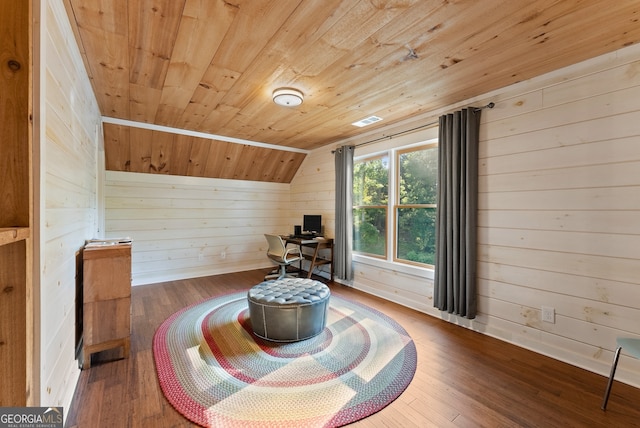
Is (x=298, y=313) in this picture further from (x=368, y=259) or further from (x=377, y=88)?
(x=377, y=88)

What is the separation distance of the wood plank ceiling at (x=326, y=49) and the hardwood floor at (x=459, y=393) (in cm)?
229

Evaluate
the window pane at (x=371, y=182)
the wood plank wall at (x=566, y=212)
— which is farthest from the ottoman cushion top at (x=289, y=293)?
the window pane at (x=371, y=182)

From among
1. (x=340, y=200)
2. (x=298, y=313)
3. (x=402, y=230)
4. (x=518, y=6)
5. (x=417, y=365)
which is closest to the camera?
(x=518, y=6)

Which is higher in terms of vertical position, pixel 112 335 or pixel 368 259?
pixel 368 259

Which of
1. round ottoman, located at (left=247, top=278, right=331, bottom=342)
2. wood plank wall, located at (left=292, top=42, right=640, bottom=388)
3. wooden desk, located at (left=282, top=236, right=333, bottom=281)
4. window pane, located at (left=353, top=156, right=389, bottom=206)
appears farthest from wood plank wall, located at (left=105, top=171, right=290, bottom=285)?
wood plank wall, located at (left=292, top=42, right=640, bottom=388)

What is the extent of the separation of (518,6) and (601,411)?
2.41 m

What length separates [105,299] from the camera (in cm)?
207

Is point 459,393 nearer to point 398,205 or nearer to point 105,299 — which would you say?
point 398,205

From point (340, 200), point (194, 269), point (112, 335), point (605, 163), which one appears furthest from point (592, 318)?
point (194, 269)

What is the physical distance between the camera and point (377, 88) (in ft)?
8.16

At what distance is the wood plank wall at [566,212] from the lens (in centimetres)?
192

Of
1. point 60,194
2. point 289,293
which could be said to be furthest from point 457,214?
point 60,194

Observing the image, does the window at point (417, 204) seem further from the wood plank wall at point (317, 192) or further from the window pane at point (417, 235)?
the wood plank wall at point (317, 192)

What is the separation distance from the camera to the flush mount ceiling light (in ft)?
8.13
